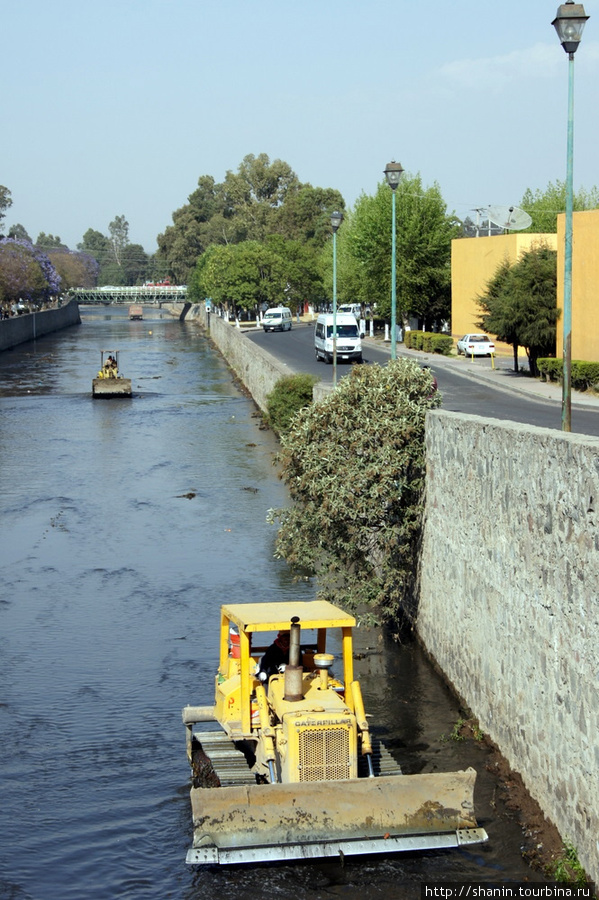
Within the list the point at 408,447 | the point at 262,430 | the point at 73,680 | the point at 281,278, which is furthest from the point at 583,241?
the point at 281,278

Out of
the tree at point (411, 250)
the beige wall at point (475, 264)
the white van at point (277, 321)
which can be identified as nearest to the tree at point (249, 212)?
the white van at point (277, 321)

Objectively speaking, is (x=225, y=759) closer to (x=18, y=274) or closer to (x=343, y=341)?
(x=343, y=341)

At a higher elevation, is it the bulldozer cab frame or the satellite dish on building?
the satellite dish on building

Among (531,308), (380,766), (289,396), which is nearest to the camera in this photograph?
(380,766)

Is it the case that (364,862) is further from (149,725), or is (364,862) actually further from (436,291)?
(436,291)

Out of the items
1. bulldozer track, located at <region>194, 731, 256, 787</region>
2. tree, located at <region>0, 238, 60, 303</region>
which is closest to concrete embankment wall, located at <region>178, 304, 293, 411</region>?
tree, located at <region>0, 238, 60, 303</region>

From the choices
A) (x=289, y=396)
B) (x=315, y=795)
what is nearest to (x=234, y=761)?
(x=315, y=795)

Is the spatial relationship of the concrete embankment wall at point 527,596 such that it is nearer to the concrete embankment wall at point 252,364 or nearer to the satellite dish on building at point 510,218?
the concrete embankment wall at point 252,364

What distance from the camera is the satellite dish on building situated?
61750mm

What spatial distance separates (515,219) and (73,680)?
5076 centimetres

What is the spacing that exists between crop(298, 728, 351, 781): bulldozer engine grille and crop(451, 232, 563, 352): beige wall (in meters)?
49.7

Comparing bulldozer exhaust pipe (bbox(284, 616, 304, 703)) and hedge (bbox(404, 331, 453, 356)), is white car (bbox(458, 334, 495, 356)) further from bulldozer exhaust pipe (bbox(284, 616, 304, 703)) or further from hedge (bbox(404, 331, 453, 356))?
bulldozer exhaust pipe (bbox(284, 616, 304, 703))

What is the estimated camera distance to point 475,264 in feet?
214

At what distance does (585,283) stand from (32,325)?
234ft
